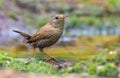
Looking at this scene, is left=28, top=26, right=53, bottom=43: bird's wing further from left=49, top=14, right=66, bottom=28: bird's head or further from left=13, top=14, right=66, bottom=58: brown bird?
left=49, top=14, right=66, bottom=28: bird's head

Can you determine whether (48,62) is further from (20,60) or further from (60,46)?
(60,46)

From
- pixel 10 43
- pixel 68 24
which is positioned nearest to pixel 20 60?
pixel 10 43

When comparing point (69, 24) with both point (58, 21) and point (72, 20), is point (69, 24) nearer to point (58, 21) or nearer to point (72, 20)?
point (72, 20)

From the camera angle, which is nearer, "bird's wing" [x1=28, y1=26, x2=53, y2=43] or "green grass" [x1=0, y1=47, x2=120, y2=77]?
"green grass" [x1=0, y1=47, x2=120, y2=77]

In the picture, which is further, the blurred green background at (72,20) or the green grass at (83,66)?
the blurred green background at (72,20)

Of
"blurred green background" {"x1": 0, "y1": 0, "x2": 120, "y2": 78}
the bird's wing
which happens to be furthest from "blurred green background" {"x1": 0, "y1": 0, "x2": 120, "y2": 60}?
the bird's wing

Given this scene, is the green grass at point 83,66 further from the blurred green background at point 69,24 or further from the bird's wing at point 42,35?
the blurred green background at point 69,24

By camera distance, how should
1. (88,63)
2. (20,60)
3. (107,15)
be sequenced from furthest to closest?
1. (107,15)
2. (20,60)
3. (88,63)

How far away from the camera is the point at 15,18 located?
18797 mm

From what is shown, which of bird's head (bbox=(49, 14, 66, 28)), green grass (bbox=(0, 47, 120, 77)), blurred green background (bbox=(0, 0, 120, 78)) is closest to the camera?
green grass (bbox=(0, 47, 120, 77))

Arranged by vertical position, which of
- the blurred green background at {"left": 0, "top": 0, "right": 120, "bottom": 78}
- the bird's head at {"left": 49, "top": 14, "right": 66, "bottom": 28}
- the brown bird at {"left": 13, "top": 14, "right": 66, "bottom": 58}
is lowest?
the brown bird at {"left": 13, "top": 14, "right": 66, "bottom": 58}

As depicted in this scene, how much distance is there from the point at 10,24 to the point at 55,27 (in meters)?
7.73

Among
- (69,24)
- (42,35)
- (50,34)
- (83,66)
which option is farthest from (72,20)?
(83,66)

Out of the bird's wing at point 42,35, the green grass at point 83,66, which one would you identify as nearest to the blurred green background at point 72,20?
the bird's wing at point 42,35
